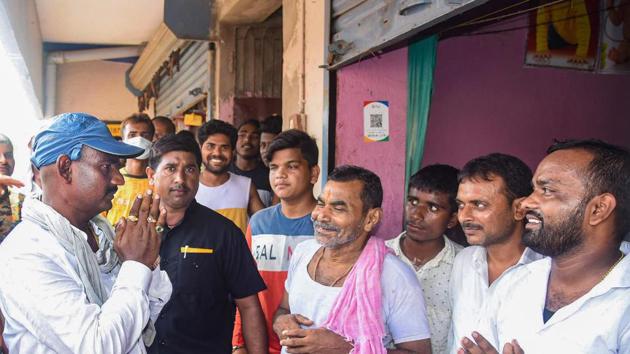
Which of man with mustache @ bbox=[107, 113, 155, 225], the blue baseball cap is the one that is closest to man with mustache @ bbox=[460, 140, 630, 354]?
the blue baseball cap

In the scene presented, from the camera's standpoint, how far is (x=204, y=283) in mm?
2725

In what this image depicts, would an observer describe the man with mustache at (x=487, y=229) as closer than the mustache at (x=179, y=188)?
Yes

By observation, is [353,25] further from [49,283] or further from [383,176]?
[49,283]

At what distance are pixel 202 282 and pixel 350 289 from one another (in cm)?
70

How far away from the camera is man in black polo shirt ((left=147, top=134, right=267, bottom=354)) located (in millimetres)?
2682

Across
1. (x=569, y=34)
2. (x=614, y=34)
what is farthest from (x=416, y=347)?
(x=614, y=34)

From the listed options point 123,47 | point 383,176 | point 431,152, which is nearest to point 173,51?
point 123,47

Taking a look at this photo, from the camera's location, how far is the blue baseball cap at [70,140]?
80.4 inches

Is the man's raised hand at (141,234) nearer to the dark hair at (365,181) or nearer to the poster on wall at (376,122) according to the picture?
the dark hair at (365,181)

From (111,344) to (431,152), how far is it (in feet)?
14.9

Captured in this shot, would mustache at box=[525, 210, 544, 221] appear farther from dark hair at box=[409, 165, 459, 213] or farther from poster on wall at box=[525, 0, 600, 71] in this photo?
poster on wall at box=[525, 0, 600, 71]

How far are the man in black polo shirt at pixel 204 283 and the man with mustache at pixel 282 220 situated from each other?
0.33 m

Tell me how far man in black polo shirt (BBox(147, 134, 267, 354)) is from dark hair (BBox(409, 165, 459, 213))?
3.08 ft

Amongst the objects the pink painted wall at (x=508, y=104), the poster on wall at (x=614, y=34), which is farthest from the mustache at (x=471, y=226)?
the poster on wall at (x=614, y=34)
